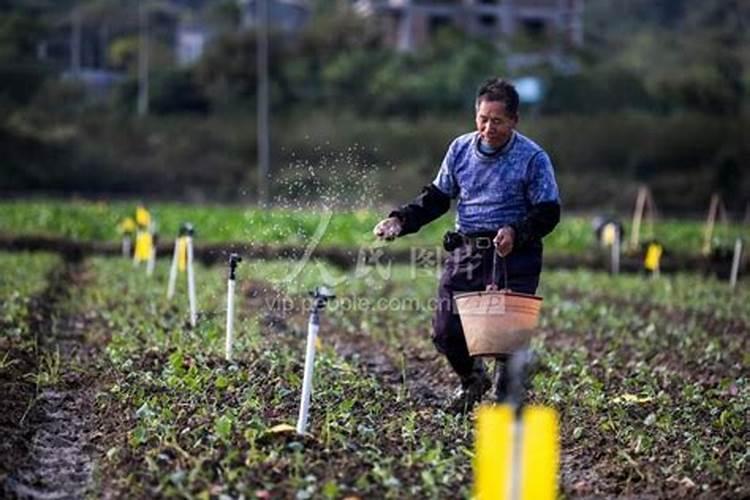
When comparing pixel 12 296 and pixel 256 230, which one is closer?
pixel 12 296

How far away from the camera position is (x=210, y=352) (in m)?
7.98

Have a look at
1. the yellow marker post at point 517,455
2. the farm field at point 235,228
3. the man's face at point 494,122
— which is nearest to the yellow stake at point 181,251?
the man's face at point 494,122

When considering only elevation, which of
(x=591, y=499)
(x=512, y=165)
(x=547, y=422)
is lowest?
(x=591, y=499)

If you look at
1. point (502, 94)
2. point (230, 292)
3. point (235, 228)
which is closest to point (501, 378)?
point (502, 94)

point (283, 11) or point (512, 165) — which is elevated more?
point (283, 11)

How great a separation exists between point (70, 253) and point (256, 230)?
3504 millimetres

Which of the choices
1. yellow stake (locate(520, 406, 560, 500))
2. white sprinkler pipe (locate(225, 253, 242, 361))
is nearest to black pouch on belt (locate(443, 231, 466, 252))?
white sprinkler pipe (locate(225, 253, 242, 361))

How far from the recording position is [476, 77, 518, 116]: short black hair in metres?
6.29

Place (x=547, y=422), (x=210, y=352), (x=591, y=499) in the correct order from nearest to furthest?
(x=547, y=422) → (x=591, y=499) → (x=210, y=352)

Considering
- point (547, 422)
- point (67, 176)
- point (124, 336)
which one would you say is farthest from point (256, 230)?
point (67, 176)

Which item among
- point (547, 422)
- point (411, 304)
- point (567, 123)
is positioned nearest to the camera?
point (547, 422)

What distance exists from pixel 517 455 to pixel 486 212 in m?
3.14

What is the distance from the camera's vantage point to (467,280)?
6.57 m

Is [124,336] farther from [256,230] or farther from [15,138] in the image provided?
[15,138]
